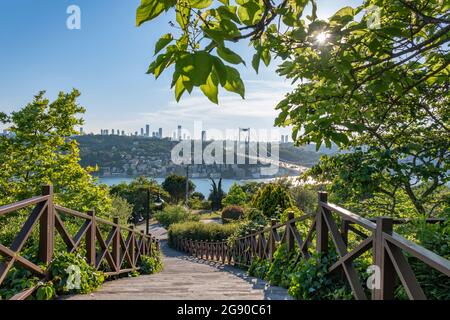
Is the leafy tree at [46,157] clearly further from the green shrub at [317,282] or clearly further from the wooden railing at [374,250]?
the green shrub at [317,282]

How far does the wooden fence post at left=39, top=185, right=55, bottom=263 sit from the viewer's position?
3.27 metres

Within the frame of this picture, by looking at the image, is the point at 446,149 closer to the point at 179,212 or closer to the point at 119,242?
the point at 119,242

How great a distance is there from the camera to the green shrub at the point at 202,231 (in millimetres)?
19891

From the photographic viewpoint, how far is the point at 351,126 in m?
2.26

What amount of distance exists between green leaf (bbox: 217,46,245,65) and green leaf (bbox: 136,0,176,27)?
225 millimetres

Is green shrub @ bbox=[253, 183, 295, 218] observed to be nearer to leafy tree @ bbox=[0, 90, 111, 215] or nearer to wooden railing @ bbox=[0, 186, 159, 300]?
leafy tree @ bbox=[0, 90, 111, 215]

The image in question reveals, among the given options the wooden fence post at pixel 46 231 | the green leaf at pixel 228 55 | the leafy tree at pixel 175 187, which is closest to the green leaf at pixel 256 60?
the green leaf at pixel 228 55

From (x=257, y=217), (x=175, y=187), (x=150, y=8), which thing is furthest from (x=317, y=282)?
(x=175, y=187)

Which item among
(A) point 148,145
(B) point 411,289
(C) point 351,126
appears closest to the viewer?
(B) point 411,289

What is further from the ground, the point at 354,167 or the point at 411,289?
the point at 354,167

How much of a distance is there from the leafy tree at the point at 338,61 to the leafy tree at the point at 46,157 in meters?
8.80

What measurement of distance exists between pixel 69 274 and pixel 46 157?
32.7 feet
